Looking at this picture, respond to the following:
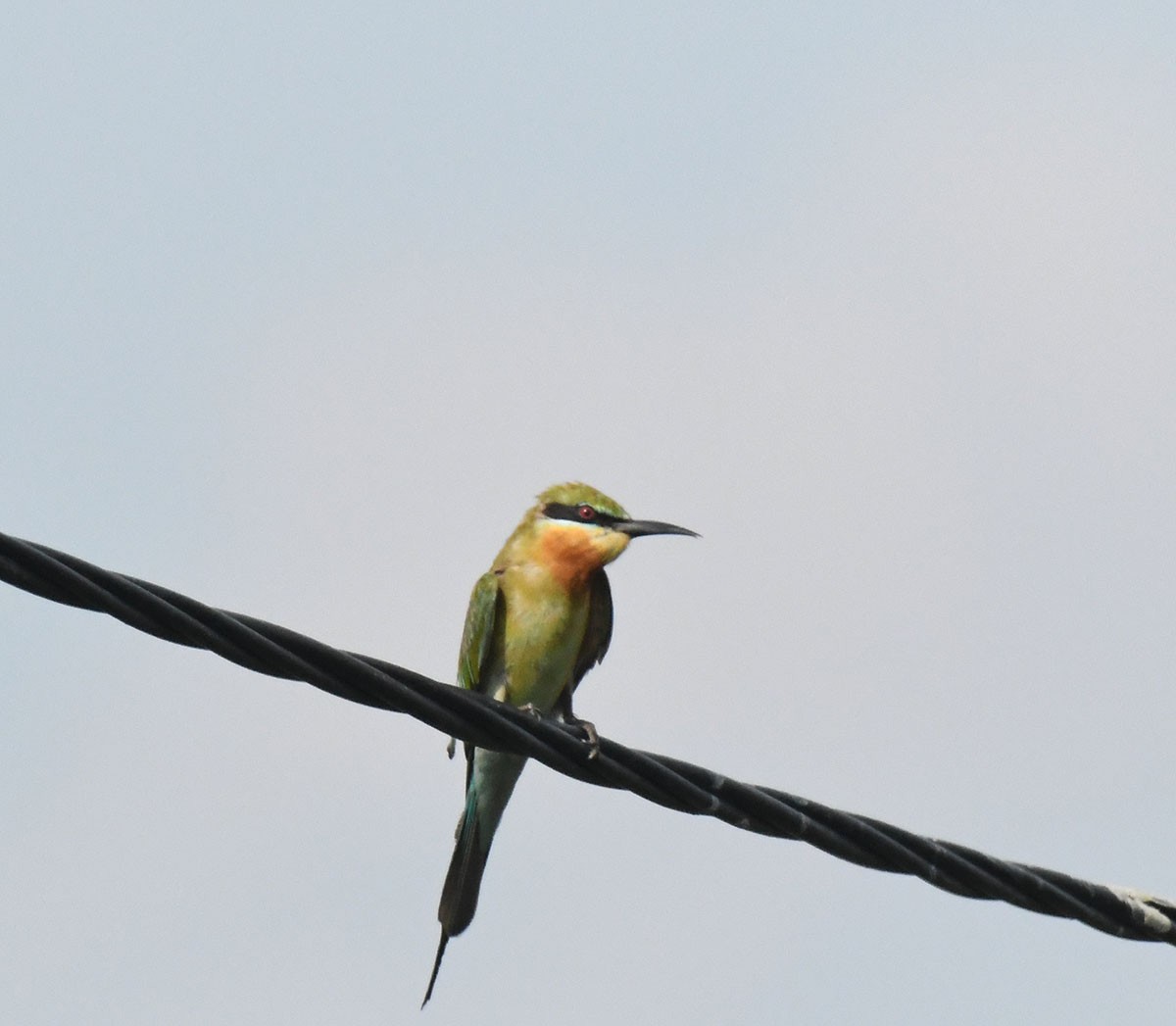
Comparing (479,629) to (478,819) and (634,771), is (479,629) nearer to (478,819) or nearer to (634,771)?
(478,819)

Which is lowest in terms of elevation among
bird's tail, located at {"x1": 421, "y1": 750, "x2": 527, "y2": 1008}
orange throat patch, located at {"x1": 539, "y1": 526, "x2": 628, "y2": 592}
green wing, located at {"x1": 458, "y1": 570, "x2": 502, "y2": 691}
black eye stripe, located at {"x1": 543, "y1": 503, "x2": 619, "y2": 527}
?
bird's tail, located at {"x1": 421, "y1": 750, "x2": 527, "y2": 1008}

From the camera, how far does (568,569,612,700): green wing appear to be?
7.41 meters

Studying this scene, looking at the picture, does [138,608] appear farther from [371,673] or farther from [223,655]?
[371,673]

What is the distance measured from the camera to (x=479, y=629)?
7.28m

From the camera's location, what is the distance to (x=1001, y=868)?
4574mm

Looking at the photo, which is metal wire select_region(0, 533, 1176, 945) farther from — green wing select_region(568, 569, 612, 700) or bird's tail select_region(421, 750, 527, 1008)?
green wing select_region(568, 569, 612, 700)

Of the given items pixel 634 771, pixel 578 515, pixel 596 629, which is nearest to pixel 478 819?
pixel 596 629

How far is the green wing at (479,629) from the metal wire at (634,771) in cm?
269

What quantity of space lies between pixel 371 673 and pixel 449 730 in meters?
0.29

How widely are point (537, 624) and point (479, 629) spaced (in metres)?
0.23

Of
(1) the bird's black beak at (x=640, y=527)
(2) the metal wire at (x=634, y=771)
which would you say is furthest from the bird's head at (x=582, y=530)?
(2) the metal wire at (x=634, y=771)

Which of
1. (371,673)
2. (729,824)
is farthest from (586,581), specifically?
(371,673)

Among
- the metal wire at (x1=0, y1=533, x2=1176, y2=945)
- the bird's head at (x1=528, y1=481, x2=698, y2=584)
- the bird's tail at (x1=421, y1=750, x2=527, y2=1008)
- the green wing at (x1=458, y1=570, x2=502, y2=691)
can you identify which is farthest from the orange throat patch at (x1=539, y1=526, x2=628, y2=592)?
the metal wire at (x1=0, y1=533, x2=1176, y2=945)

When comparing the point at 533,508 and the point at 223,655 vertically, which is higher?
the point at 533,508
